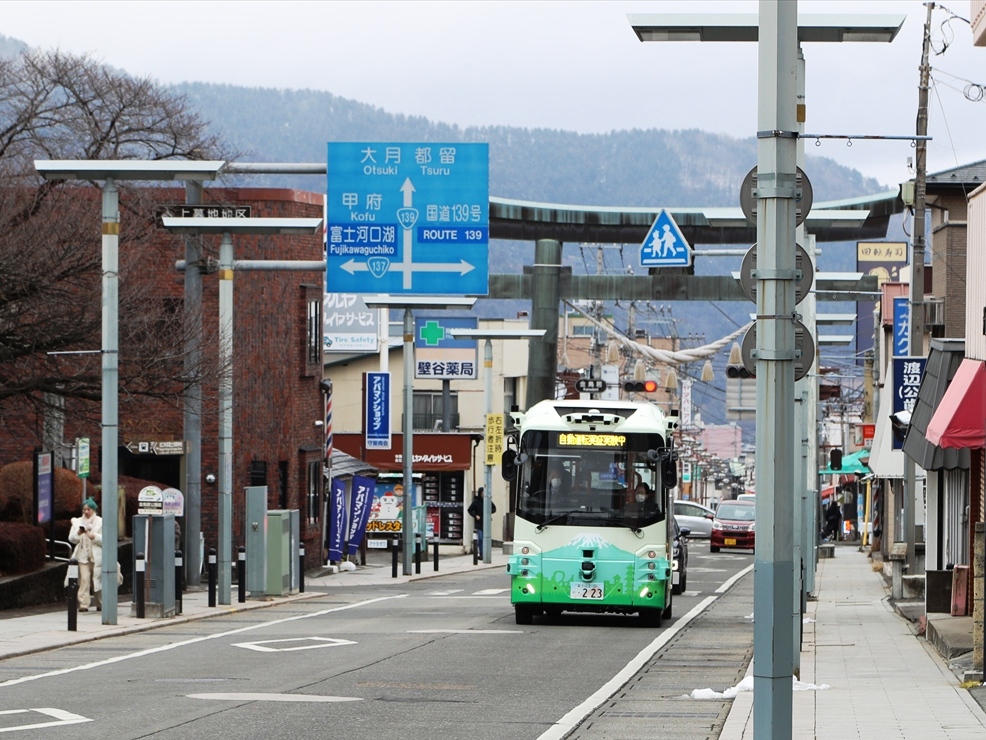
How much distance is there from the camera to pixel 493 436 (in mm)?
54125

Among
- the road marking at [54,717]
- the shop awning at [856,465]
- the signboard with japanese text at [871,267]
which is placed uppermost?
the signboard with japanese text at [871,267]

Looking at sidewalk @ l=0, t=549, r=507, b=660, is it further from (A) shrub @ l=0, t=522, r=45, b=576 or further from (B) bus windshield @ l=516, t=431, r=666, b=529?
(B) bus windshield @ l=516, t=431, r=666, b=529

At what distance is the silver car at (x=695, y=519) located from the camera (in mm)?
68438

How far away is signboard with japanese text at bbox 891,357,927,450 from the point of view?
3203 centimetres

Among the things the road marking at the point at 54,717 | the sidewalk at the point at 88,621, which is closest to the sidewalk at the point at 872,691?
the road marking at the point at 54,717

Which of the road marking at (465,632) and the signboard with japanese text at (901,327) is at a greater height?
the signboard with japanese text at (901,327)

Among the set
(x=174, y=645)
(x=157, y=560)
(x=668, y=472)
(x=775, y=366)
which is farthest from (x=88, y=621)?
(x=775, y=366)

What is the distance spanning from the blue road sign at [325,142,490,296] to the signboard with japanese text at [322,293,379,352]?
81.1 feet

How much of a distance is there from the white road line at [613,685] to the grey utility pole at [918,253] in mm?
6301

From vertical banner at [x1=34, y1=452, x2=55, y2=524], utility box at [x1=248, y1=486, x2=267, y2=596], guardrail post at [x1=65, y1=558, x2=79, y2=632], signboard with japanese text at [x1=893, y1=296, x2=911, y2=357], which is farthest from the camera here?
signboard with japanese text at [x1=893, y1=296, x2=911, y2=357]

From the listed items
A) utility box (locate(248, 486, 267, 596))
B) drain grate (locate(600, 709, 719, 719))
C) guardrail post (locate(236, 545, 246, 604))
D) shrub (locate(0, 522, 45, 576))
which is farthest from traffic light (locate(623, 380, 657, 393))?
drain grate (locate(600, 709, 719, 719))

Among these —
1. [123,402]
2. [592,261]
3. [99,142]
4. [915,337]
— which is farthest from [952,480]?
[592,261]

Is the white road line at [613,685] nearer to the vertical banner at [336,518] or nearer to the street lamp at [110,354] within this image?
the street lamp at [110,354]

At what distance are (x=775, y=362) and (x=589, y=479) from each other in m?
15.8
